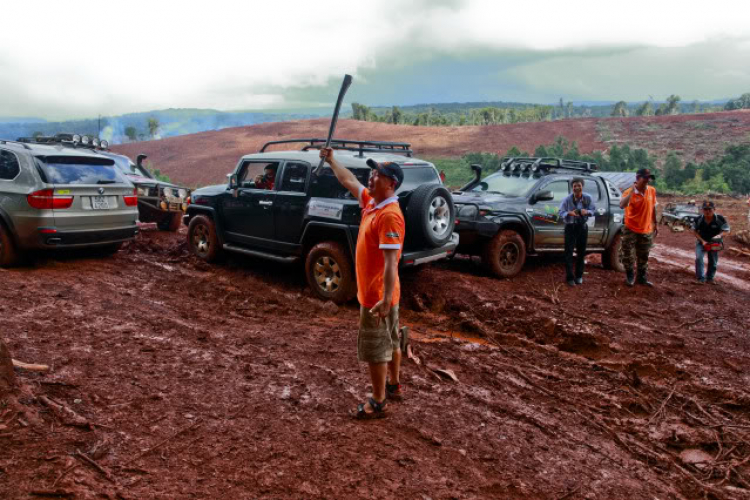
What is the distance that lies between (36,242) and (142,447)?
209 inches

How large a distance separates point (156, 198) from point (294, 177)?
530 centimetres

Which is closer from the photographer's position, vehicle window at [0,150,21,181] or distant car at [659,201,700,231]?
vehicle window at [0,150,21,181]

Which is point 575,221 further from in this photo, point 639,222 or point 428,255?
point 428,255

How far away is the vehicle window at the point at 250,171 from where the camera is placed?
789 cm

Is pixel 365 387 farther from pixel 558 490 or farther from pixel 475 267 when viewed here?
pixel 475 267

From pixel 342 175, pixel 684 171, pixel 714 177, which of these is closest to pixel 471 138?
pixel 684 171

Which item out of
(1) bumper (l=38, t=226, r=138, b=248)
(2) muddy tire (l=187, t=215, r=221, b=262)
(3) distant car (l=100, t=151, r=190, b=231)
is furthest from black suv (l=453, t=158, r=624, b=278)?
(3) distant car (l=100, t=151, r=190, b=231)

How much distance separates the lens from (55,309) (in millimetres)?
5730

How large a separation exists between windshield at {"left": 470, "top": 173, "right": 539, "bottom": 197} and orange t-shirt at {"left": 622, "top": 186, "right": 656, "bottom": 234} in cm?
154

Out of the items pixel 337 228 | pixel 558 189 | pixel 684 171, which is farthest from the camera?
pixel 684 171

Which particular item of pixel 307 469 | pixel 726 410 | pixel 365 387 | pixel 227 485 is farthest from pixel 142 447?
pixel 726 410

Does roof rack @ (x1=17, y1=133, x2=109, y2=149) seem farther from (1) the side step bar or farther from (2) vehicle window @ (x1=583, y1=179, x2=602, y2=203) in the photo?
(2) vehicle window @ (x1=583, y1=179, x2=602, y2=203)

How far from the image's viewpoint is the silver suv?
23.4 feet

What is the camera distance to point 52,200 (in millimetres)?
7215
